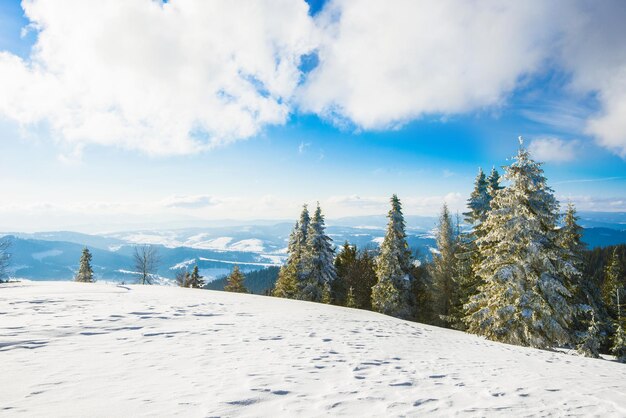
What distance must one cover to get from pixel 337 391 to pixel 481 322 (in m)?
14.9

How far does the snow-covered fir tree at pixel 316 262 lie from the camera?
1308 inches

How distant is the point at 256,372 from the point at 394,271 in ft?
88.5

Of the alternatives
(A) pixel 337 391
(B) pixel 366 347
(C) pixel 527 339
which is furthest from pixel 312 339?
(C) pixel 527 339

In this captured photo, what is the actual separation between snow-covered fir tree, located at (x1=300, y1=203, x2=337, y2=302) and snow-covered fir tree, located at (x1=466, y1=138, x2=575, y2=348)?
18476 mm

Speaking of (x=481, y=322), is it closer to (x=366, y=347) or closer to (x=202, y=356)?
(x=366, y=347)

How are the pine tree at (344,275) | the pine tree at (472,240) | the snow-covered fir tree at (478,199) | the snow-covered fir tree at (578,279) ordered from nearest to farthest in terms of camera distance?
the snow-covered fir tree at (578,279)
the pine tree at (472,240)
the snow-covered fir tree at (478,199)
the pine tree at (344,275)

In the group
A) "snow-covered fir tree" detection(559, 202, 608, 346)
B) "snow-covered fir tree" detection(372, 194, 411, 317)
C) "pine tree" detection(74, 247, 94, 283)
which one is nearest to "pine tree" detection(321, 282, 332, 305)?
"snow-covered fir tree" detection(372, 194, 411, 317)

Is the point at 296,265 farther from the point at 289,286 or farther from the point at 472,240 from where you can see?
the point at 472,240

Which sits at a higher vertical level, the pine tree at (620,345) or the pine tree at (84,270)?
the pine tree at (84,270)

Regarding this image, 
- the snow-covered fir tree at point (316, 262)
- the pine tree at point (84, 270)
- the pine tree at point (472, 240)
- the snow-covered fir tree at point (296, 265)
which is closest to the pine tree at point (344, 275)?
the snow-covered fir tree at point (316, 262)

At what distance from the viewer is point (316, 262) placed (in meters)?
33.9

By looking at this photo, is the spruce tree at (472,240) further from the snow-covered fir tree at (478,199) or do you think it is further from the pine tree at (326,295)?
the pine tree at (326,295)

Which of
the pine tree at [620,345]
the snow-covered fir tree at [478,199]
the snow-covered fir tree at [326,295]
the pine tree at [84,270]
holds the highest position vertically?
the snow-covered fir tree at [478,199]

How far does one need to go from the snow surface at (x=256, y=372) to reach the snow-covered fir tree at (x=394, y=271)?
66.3 feet
